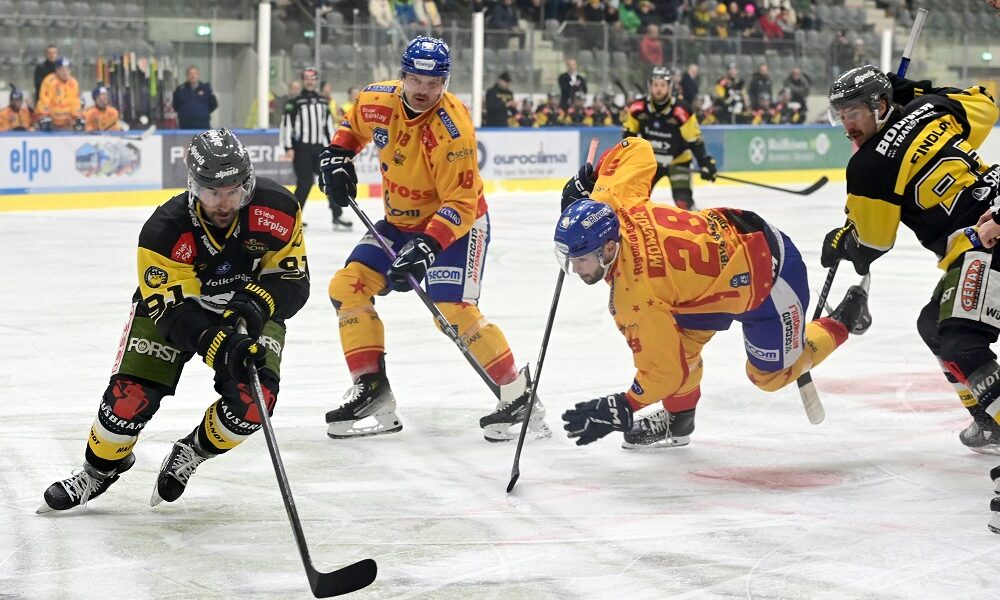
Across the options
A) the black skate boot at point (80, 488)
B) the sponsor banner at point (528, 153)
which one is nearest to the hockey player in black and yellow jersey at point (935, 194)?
the black skate boot at point (80, 488)

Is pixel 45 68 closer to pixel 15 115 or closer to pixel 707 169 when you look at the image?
pixel 15 115

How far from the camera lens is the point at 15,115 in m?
12.1

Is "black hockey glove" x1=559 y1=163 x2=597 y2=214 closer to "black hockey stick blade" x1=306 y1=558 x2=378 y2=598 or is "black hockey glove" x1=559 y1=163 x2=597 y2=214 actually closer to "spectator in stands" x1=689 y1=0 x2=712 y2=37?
"black hockey stick blade" x1=306 y1=558 x2=378 y2=598

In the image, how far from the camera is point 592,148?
16.2ft

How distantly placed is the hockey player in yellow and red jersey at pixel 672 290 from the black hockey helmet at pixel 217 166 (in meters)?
0.93

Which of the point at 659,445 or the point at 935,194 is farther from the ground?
the point at 935,194

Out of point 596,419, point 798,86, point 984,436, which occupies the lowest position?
point 984,436

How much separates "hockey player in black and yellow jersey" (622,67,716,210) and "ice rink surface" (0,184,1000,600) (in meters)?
3.84

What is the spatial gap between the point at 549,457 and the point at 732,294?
0.87 meters

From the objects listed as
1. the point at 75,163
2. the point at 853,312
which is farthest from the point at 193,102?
the point at 853,312

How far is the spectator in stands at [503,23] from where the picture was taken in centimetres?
1603

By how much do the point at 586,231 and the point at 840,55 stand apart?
1612 centimetres

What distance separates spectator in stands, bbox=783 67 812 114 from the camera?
18.1 meters

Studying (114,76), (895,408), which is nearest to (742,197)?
(114,76)
